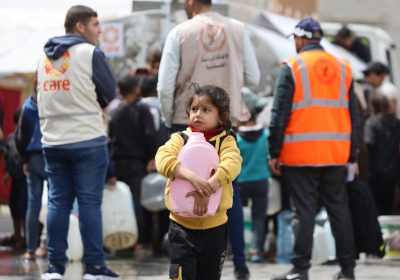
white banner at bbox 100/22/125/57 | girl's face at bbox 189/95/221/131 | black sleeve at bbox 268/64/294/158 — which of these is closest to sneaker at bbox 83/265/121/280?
black sleeve at bbox 268/64/294/158

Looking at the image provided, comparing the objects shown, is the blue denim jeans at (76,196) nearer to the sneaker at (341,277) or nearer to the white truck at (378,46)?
the sneaker at (341,277)

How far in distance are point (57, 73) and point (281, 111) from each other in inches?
68.0

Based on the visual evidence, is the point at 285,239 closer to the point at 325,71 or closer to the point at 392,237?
the point at 392,237

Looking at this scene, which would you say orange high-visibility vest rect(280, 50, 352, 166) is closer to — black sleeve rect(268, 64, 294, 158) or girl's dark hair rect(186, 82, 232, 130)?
black sleeve rect(268, 64, 294, 158)

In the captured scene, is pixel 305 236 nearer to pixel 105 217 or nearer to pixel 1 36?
pixel 105 217

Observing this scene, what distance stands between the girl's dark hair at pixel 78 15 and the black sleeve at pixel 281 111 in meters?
1.52

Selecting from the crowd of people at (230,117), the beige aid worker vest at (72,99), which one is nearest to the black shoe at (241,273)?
the crowd of people at (230,117)

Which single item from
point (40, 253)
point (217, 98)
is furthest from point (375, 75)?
point (217, 98)

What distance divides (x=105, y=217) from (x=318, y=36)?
113 inches

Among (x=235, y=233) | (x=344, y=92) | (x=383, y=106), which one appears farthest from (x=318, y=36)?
(x=383, y=106)

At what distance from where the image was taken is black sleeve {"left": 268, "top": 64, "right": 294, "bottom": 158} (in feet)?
30.7

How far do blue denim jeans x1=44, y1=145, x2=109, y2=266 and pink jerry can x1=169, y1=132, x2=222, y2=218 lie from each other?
2.11m

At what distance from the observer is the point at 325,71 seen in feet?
31.1

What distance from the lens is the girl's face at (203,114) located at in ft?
23.0
